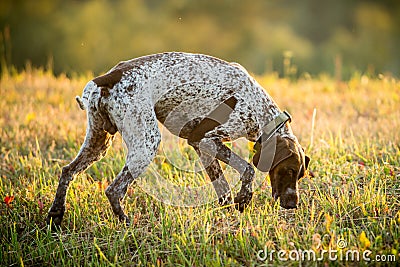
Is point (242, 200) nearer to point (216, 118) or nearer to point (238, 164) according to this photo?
point (238, 164)

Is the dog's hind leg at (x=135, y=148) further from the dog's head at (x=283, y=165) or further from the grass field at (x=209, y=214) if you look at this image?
the dog's head at (x=283, y=165)

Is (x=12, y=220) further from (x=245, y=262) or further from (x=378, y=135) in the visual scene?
(x=378, y=135)

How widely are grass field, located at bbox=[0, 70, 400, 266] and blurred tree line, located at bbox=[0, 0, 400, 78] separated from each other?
10.3 metres

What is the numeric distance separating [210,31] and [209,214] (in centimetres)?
1729

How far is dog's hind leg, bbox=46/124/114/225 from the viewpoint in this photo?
4.69m

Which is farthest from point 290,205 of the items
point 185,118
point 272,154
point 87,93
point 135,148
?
point 87,93

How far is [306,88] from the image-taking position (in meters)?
9.34

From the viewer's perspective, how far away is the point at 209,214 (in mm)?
4527

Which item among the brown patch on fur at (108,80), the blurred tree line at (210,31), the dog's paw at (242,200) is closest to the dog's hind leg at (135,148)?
the brown patch on fur at (108,80)

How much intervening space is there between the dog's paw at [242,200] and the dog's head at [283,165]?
8.9 inches

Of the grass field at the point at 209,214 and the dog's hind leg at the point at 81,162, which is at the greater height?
the dog's hind leg at the point at 81,162

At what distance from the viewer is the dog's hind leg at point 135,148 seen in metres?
4.45

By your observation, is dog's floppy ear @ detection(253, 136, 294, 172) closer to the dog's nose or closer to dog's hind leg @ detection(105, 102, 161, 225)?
the dog's nose

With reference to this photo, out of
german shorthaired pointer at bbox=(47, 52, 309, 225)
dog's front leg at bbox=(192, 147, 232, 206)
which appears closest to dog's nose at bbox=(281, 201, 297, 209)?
german shorthaired pointer at bbox=(47, 52, 309, 225)
